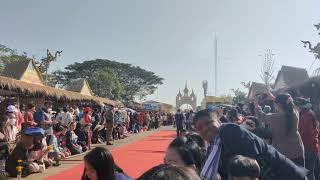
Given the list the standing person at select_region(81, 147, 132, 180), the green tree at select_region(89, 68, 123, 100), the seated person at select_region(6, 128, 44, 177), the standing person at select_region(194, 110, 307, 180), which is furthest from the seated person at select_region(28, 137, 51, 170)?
the green tree at select_region(89, 68, 123, 100)

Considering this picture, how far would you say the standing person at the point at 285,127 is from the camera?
589 centimetres

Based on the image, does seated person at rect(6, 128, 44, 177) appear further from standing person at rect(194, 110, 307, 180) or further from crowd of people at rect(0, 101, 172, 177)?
standing person at rect(194, 110, 307, 180)

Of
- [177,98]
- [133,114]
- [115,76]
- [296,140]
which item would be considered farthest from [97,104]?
[177,98]

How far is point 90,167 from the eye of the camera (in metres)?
4.47

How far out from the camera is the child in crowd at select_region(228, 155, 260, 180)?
3.35 metres

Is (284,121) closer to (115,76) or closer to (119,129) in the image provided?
(119,129)

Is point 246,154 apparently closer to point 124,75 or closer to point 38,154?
point 38,154

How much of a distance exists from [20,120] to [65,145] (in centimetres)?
191

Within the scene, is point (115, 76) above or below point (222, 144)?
above

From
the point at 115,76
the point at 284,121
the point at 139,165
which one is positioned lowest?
the point at 139,165

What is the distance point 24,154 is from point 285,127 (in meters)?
7.19

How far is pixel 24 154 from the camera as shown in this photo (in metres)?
11.6

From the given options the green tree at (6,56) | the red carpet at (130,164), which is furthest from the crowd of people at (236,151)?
the green tree at (6,56)

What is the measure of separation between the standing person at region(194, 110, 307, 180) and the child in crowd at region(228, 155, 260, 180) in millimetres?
39
